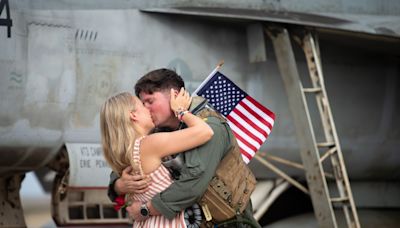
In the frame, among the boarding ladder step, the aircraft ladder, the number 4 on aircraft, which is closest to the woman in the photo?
the number 4 on aircraft

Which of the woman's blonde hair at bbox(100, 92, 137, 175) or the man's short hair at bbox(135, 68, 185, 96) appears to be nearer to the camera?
the woman's blonde hair at bbox(100, 92, 137, 175)

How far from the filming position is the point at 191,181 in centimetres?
388

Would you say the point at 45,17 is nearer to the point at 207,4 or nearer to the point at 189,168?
the point at 207,4

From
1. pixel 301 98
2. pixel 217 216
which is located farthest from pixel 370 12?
pixel 217 216

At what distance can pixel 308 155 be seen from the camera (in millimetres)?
8953

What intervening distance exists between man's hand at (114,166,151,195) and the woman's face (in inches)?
8.6

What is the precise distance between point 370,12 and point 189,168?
20.8 ft

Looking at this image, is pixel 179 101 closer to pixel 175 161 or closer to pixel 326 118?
pixel 175 161

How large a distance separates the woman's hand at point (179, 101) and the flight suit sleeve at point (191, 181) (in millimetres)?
245

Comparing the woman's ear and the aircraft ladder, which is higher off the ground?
the woman's ear

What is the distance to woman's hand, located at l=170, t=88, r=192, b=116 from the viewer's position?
162 inches

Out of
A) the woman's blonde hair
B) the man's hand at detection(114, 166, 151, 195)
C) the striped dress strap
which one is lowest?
the man's hand at detection(114, 166, 151, 195)

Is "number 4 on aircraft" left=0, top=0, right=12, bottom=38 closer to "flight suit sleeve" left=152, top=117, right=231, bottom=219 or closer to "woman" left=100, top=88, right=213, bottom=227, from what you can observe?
"woman" left=100, top=88, right=213, bottom=227

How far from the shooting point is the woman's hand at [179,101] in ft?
13.5
